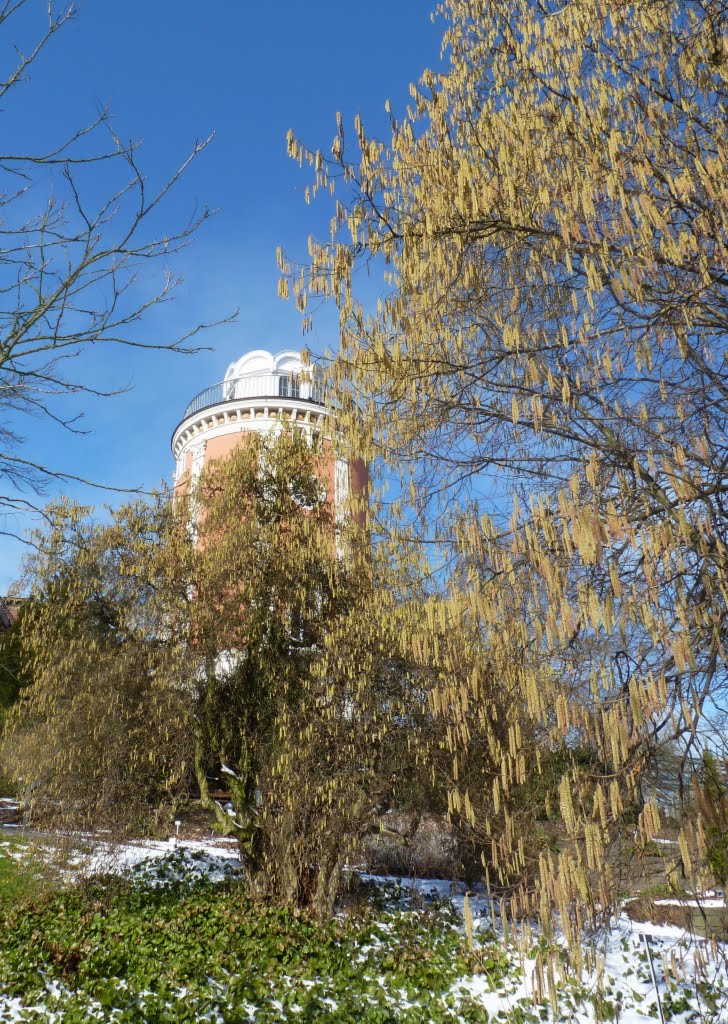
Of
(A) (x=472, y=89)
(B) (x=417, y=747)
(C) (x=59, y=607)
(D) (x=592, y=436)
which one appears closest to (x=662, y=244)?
(D) (x=592, y=436)

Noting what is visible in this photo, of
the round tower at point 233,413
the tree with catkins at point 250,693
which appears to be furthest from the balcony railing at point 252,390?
the tree with catkins at point 250,693

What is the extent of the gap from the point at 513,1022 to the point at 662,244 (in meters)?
→ 6.53

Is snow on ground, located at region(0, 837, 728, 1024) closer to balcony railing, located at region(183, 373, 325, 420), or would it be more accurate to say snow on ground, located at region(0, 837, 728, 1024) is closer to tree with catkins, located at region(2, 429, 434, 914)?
tree with catkins, located at region(2, 429, 434, 914)

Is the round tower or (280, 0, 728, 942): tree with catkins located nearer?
(280, 0, 728, 942): tree with catkins

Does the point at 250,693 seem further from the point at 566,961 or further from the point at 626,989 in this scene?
the point at 566,961

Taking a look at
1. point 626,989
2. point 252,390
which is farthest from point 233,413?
point 626,989

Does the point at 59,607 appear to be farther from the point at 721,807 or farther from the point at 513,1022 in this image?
the point at 721,807

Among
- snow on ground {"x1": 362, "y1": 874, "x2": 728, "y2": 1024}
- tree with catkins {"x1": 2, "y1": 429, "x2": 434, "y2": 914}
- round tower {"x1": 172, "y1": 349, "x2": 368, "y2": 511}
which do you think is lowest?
snow on ground {"x1": 362, "y1": 874, "x2": 728, "y2": 1024}

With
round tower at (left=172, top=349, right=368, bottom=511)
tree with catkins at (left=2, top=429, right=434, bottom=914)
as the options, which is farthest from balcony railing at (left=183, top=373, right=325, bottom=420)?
tree with catkins at (left=2, top=429, right=434, bottom=914)

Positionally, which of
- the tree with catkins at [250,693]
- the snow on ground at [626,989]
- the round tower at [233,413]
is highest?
the round tower at [233,413]

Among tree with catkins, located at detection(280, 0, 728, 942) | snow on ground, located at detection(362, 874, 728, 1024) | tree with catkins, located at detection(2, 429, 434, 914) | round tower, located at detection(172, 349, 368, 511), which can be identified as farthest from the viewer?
round tower, located at detection(172, 349, 368, 511)

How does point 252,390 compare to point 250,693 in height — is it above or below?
above

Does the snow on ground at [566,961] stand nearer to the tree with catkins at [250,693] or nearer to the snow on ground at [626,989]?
the snow on ground at [626,989]

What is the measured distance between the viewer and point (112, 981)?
6.27 m
